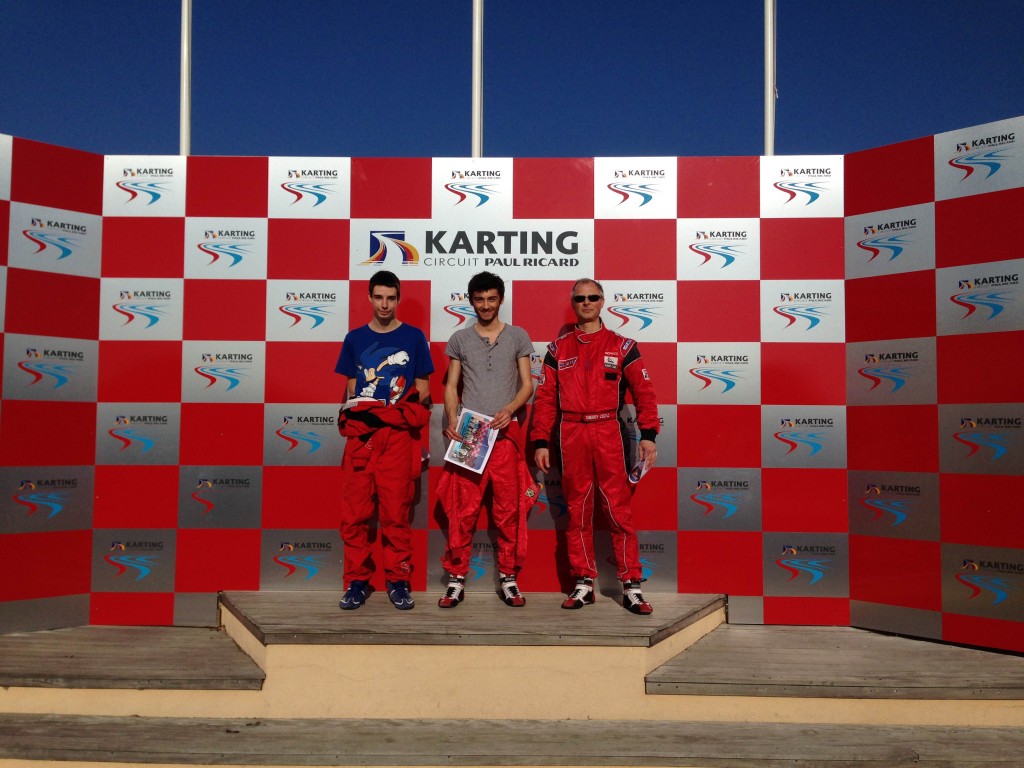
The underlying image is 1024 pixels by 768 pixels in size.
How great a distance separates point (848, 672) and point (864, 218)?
7.42 feet

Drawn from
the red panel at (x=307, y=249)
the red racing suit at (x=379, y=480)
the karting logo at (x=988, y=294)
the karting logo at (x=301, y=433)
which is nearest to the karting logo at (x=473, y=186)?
the red panel at (x=307, y=249)

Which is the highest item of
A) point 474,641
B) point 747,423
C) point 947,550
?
point 747,423

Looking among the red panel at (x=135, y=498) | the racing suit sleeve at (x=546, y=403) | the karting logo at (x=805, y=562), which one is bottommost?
the karting logo at (x=805, y=562)

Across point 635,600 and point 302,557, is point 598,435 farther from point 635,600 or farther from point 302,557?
point 302,557

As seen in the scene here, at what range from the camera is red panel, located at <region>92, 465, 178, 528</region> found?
3555mm

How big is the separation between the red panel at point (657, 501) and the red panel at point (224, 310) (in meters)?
2.23

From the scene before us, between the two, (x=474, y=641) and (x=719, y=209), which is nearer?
(x=474, y=641)

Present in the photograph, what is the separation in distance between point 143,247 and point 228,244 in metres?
0.45

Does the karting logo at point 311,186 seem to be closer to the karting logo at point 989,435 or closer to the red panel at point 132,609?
the red panel at point 132,609

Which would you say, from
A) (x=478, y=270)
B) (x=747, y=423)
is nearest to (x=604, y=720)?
(x=747, y=423)

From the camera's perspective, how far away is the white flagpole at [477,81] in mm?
3715

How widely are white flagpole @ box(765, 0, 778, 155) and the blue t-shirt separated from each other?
2189mm

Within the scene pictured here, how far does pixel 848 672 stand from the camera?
275cm

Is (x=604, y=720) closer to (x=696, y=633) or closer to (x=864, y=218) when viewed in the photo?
(x=696, y=633)
